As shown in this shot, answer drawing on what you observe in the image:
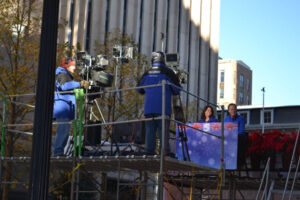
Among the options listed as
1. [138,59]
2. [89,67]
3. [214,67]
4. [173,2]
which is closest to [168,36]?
[173,2]

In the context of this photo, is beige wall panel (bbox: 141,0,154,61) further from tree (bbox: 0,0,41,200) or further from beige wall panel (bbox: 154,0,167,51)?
tree (bbox: 0,0,41,200)

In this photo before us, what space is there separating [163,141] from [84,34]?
27744 mm

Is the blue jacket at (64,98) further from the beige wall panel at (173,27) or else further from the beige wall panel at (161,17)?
the beige wall panel at (173,27)

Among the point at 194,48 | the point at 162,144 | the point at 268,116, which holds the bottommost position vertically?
the point at 162,144

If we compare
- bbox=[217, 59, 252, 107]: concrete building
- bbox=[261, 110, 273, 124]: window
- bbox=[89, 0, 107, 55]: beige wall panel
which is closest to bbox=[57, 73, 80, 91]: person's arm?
bbox=[89, 0, 107, 55]: beige wall panel

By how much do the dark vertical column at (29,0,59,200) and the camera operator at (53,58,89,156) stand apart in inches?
227

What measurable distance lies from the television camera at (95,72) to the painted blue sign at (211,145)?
1815 mm

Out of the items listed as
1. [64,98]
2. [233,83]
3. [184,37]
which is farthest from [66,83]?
[233,83]

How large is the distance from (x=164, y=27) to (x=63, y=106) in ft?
118

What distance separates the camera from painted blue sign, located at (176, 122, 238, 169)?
36.9ft

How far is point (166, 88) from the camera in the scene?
10.1m

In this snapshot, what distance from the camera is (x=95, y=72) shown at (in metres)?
11.5

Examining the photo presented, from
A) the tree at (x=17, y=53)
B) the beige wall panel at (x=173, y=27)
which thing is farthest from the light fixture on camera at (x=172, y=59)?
the beige wall panel at (x=173, y=27)

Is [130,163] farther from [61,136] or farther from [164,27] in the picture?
[164,27]
